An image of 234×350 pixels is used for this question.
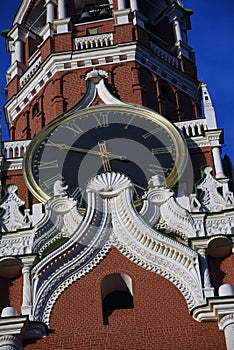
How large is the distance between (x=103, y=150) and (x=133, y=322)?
5.40 metres

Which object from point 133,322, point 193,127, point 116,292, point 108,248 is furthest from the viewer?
point 193,127

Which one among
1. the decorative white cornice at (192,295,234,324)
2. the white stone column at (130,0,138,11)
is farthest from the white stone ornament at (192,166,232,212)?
the white stone column at (130,0,138,11)

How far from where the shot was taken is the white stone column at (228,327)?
1567 centimetres

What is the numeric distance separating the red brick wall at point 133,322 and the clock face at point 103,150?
2.86 meters

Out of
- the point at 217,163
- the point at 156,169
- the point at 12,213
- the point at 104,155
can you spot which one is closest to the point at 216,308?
the point at 12,213

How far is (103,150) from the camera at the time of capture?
21.0m

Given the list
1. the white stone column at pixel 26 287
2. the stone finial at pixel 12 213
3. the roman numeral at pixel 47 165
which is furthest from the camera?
the roman numeral at pixel 47 165

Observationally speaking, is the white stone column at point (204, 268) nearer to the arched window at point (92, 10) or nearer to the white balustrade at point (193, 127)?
the white balustrade at point (193, 127)

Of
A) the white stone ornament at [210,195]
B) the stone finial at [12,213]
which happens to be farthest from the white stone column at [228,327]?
the stone finial at [12,213]

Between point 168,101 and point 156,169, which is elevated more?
point 168,101

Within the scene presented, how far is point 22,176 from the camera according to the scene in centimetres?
2112

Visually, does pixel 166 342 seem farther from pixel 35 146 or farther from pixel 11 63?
pixel 11 63

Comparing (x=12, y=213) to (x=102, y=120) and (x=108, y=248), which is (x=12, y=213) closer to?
(x=108, y=248)

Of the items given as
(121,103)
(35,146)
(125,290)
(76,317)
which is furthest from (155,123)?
(76,317)
